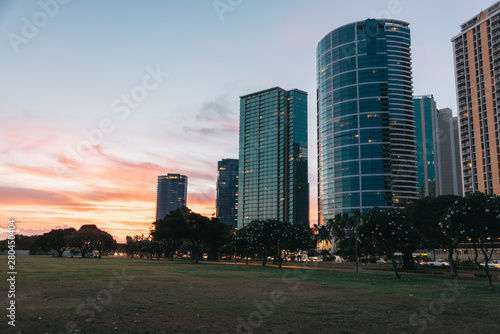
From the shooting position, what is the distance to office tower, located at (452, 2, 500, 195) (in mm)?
168000

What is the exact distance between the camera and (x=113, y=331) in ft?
43.9

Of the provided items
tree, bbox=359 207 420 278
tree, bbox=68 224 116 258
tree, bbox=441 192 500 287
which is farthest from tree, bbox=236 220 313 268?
tree, bbox=68 224 116 258

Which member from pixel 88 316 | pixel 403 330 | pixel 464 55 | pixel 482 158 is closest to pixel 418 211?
pixel 403 330

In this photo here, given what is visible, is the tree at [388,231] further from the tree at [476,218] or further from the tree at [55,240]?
the tree at [55,240]

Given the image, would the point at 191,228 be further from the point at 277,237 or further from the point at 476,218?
the point at 476,218

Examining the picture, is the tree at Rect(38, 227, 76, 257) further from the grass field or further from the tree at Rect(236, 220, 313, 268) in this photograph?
the grass field

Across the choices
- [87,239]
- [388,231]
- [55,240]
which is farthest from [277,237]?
[55,240]

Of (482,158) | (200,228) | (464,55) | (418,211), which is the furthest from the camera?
(464,55)

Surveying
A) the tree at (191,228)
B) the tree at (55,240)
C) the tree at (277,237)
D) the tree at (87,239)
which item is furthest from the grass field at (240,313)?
the tree at (55,240)

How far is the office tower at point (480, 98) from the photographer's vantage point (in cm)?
16800

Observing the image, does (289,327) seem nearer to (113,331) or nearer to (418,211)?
(113,331)

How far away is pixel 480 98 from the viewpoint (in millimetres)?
176500

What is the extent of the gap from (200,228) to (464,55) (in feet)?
537

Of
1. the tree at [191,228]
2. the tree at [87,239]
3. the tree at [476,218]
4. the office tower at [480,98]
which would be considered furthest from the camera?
Answer: the office tower at [480,98]
